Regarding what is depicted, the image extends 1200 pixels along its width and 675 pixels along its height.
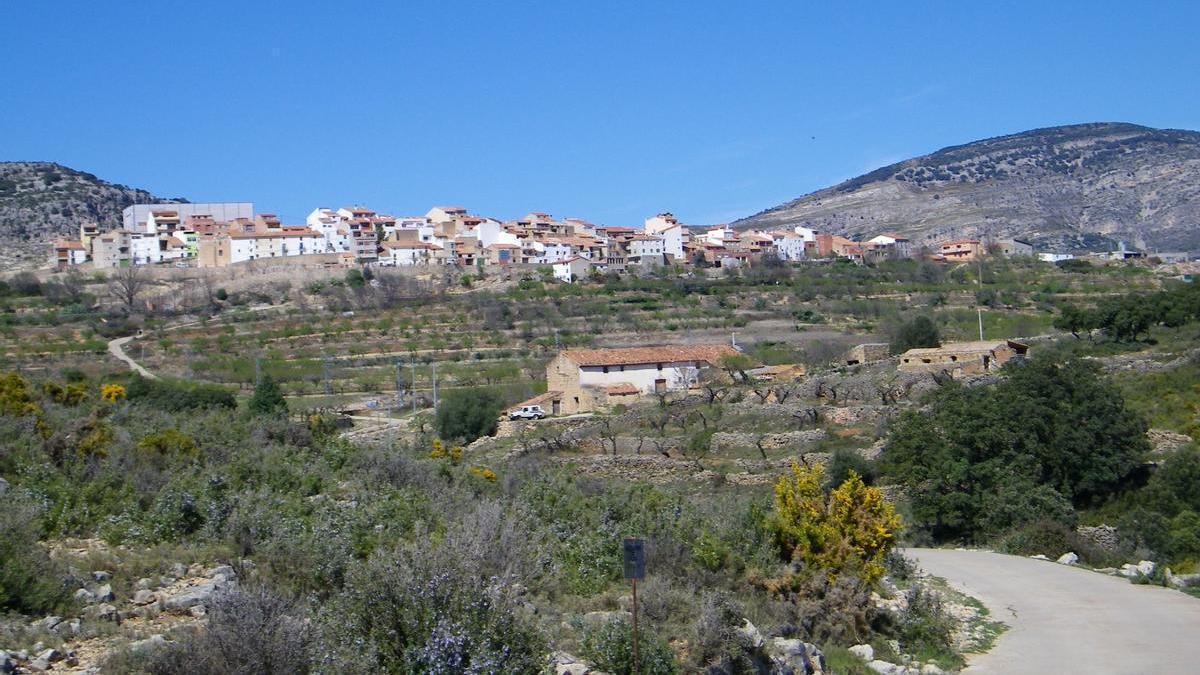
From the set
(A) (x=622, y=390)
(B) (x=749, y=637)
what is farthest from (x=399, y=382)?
(B) (x=749, y=637)

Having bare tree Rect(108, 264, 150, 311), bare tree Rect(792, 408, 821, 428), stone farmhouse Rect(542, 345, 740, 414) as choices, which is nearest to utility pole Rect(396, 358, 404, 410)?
stone farmhouse Rect(542, 345, 740, 414)

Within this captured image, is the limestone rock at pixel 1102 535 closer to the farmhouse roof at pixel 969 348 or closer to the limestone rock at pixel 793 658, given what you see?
the limestone rock at pixel 793 658

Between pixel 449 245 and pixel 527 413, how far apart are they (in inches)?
2077

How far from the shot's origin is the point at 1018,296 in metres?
61.1

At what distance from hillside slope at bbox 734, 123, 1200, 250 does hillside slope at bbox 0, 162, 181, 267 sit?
77.2 m

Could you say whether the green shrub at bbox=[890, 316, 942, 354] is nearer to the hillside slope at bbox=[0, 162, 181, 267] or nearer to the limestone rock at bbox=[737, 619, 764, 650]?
the limestone rock at bbox=[737, 619, 764, 650]

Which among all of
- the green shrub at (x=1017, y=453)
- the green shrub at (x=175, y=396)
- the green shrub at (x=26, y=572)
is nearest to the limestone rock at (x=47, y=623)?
the green shrub at (x=26, y=572)

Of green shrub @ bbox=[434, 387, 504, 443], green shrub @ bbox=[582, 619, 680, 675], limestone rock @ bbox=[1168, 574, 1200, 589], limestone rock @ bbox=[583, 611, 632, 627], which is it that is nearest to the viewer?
green shrub @ bbox=[582, 619, 680, 675]

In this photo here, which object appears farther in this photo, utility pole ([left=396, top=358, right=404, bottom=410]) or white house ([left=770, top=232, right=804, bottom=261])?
white house ([left=770, top=232, right=804, bottom=261])

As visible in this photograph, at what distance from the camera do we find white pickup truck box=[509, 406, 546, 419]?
37781 mm

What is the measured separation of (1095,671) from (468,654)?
6.31 m

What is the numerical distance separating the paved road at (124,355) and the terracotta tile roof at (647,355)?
622 inches

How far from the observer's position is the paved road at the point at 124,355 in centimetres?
4512

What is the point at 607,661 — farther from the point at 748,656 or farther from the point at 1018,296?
the point at 1018,296
